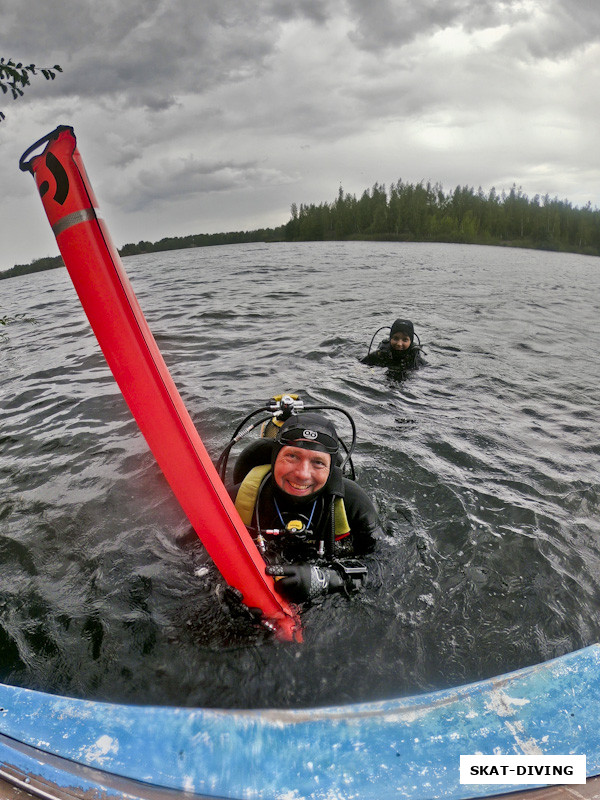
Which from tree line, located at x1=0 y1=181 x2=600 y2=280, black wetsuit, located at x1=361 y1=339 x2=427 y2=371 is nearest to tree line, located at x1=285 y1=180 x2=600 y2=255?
tree line, located at x1=0 y1=181 x2=600 y2=280

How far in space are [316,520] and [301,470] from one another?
0.58 m

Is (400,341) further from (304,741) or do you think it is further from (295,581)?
(304,741)

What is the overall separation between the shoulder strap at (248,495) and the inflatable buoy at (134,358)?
0.87 metres

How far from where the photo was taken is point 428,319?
666 inches

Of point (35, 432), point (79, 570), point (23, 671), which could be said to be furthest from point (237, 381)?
point (23, 671)

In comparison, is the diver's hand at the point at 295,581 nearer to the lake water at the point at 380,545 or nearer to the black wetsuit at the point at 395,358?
the lake water at the point at 380,545

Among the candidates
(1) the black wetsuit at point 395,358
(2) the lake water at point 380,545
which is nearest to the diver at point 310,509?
(2) the lake water at point 380,545

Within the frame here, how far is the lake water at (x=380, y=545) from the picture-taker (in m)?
3.59

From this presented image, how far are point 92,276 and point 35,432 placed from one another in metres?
6.15

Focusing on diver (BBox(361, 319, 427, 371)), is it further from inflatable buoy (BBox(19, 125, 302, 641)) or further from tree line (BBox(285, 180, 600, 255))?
tree line (BBox(285, 180, 600, 255))

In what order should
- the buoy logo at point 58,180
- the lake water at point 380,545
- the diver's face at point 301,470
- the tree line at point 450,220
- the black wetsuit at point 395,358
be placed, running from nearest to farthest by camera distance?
the buoy logo at point 58,180
the lake water at point 380,545
the diver's face at point 301,470
the black wetsuit at point 395,358
the tree line at point 450,220

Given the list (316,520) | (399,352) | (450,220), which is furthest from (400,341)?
(450,220)

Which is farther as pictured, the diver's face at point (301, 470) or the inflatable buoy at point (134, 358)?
the diver's face at point (301, 470)

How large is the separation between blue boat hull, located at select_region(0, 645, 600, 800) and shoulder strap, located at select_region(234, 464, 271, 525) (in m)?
1.58
